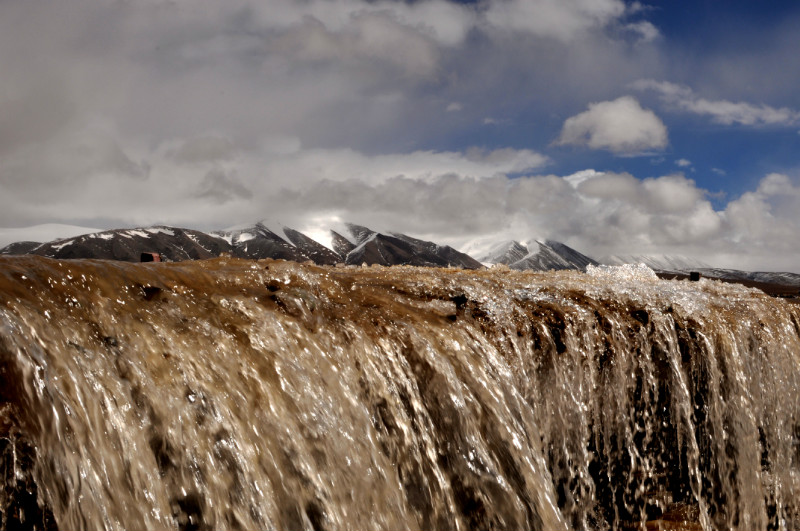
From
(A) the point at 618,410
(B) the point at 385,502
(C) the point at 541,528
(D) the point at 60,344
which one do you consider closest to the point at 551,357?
(A) the point at 618,410

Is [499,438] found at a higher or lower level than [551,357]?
lower

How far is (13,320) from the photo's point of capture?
656 centimetres

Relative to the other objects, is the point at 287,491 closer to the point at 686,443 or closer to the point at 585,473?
the point at 585,473

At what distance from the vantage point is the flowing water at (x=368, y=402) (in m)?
6.50

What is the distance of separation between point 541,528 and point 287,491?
4138 mm

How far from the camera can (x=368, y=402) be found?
9586 millimetres

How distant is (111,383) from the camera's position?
698 cm

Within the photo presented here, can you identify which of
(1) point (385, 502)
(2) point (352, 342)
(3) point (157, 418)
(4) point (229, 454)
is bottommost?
(1) point (385, 502)

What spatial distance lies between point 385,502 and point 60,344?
4499mm

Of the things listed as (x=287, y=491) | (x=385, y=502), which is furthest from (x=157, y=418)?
(x=385, y=502)

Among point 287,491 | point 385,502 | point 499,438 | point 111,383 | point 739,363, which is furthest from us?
point 739,363

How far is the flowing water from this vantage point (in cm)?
650

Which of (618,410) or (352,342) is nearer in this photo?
(352,342)

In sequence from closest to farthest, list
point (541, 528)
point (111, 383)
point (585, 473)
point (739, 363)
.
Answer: point (111, 383), point (541, 528), point (585, 473), point (739, 363)
